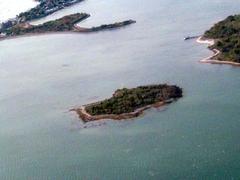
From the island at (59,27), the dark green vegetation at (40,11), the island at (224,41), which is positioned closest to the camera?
→ the island at (224,41)

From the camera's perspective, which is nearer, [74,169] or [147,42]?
[74,169]

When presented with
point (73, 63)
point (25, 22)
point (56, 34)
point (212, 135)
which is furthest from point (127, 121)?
point (25, 22)

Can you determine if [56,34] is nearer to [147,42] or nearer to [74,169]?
[147,42]

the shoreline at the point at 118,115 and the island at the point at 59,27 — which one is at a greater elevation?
the island at the point at 59,27

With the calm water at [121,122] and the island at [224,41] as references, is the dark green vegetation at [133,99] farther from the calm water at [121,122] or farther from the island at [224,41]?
the island at [224,41]

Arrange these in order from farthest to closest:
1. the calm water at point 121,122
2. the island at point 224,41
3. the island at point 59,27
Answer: the island at point 59,27, the island at point 224,41, the calm water at point 121,122

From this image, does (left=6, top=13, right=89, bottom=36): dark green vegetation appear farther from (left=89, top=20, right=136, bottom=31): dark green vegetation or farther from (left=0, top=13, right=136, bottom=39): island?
(left=89, top=20, right=136, bottom=31): dark green vegetation

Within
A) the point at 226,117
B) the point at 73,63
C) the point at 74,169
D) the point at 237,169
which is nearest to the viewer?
the point at 237,169

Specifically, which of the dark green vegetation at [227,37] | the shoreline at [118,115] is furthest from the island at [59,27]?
A: the shoreline at [118,115]
